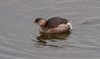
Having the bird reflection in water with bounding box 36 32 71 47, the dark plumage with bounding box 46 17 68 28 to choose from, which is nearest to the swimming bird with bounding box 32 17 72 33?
the dark plumage with bounding box 46 17 68 28

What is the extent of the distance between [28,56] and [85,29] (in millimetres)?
3335

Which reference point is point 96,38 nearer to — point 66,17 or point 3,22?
point 66,17

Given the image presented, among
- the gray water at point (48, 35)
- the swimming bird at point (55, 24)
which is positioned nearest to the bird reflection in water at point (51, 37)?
the gray water at point (48, 35)

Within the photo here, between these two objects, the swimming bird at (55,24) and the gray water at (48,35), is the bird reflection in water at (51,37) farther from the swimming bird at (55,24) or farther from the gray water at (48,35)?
the swimming bird at (55,24)

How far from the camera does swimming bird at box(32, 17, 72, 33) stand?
42.6ft

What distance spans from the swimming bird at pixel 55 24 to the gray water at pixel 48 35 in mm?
241

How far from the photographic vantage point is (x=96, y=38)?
11.7 m

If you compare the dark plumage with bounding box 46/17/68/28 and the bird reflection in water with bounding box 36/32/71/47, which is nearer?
the bird reflection in water with bounding box 36/32/71/47

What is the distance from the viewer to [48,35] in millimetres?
13016

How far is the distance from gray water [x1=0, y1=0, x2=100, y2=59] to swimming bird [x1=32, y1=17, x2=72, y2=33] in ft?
0.79

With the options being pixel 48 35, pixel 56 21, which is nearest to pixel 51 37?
pixel 48 35

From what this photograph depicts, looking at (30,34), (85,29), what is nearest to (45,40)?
(30,34)

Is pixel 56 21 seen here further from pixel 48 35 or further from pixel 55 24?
pixel 48 35

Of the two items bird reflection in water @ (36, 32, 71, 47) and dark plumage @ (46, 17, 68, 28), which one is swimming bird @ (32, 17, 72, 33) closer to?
dark plumage @ (46, 17, 68, 28)
